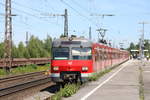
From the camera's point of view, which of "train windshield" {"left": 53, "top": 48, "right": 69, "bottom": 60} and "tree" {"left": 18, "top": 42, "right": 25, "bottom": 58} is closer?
"train windshield" {"left": 53, "top": 48, "right": 69, "bottom": 60}

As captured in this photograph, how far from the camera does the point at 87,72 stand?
55.2 feet

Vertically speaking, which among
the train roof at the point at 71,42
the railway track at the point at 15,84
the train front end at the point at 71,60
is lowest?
the railway track at the point at 15,84

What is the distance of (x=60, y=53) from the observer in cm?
1706

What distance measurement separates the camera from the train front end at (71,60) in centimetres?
1659

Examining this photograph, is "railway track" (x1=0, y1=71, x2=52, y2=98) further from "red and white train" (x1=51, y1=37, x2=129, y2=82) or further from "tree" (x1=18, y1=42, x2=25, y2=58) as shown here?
"tree" (x1=18, y1=42, x2=25, y2=58)

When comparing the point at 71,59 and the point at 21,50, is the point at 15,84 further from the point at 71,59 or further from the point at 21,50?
the point at 21,50

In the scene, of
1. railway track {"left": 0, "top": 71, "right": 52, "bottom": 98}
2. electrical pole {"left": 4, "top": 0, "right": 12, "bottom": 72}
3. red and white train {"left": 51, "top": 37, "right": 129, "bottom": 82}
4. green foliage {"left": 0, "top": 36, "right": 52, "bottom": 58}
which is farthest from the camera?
green foliage {"left": 0, "top": 36, "right": 52, "bottom": 58}

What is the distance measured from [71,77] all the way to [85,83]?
1.16 m

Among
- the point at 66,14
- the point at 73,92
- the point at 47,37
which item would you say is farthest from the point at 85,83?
the point at 47,37

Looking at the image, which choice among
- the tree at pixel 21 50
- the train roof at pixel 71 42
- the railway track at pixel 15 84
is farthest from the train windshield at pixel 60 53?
the tree at pixel 21 50

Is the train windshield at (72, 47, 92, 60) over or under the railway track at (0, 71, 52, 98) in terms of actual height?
over

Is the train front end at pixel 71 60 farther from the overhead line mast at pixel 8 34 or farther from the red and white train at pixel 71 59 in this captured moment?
the overhead line mast at pixel 8 34

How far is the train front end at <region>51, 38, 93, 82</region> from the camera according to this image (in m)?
16.6

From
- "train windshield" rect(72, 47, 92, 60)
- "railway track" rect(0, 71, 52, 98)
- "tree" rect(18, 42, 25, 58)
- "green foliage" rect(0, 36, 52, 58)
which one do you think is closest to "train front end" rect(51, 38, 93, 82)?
"train windshield" rect(72, 47, 92, 60)
